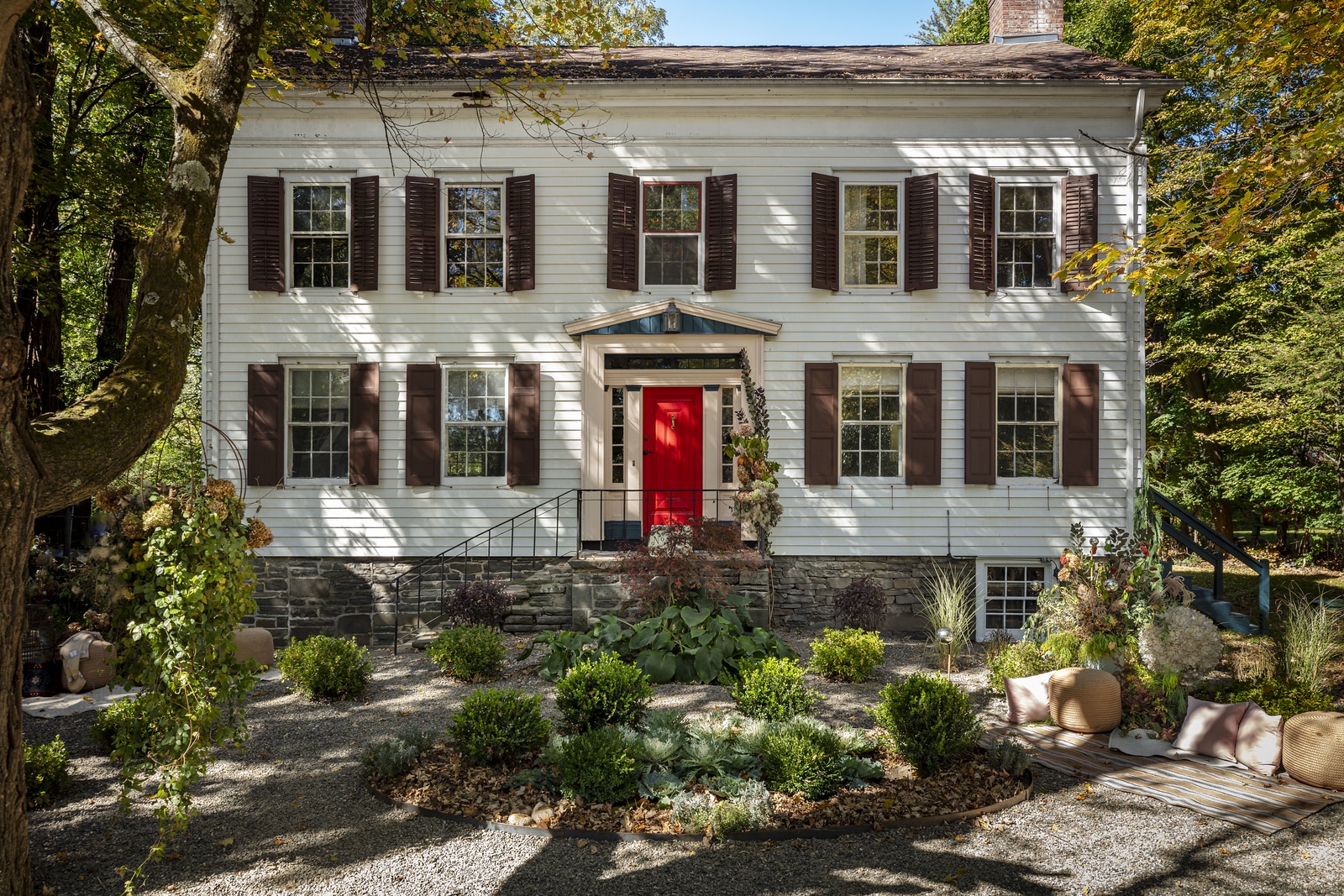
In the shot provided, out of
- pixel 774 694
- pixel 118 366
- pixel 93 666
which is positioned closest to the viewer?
pixel 118 366

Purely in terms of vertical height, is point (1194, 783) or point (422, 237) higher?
point (422, 237)

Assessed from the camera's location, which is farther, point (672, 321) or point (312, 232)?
point (312, 232)

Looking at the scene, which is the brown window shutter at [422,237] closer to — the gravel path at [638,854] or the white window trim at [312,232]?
the white window trim at [312,232]

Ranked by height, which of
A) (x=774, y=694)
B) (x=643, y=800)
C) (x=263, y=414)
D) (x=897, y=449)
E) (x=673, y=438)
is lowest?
(x=643, y=800)

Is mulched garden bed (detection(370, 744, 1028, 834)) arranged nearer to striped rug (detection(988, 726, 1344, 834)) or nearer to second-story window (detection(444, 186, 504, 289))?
striped rug (detection(988, 726, 1344, 834))

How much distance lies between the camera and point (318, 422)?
11.4 meters

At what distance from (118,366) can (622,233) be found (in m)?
8.06

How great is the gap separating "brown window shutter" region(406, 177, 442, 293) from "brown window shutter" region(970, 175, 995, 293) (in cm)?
748

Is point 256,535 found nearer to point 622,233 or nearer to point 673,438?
point 673,438

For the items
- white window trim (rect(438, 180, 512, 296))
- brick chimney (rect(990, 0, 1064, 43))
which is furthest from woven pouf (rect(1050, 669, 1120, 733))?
brick chimney (rect(990, 0, 1064, 43))

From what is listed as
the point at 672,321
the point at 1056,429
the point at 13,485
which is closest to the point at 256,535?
the point at 13,485

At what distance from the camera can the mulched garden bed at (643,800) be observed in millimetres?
4770

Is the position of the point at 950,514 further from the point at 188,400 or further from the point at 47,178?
the point at 188,400

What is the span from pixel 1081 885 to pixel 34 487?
17.5 ft
